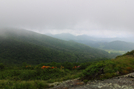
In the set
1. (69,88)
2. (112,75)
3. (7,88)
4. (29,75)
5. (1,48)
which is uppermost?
(112,75)

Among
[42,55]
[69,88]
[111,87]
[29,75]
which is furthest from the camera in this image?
[42,55]

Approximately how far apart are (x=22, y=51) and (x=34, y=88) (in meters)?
157

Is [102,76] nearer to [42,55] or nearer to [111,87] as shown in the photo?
[111,87]

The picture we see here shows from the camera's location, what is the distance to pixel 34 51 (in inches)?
5709

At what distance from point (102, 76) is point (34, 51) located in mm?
153868

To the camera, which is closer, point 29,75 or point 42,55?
point 29,75

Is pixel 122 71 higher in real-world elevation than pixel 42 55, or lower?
higher

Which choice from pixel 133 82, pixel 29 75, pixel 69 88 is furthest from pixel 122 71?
pixel 29 75

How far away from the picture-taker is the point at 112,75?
8477 mm

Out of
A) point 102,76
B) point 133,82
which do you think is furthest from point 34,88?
point 133,82

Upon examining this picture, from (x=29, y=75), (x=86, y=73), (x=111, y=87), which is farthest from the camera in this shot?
(x=29, y=75)

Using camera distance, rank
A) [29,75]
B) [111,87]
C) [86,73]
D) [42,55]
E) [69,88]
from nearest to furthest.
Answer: [111,87], [69,88], [86,73], [29,75], [42,55]

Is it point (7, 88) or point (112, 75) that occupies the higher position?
point (112, 75)

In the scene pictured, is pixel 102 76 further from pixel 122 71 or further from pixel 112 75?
pixel 122 71
